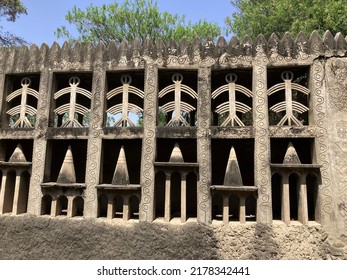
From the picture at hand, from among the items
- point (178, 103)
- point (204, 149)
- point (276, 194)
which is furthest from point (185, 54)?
point (276, 194)

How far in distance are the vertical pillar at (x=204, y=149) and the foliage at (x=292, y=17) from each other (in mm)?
7662

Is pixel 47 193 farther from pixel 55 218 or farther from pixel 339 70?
pixel 339 70

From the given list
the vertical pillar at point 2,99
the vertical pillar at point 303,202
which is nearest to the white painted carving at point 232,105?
the vertical pillar at point 303,202

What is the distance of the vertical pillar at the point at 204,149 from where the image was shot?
5320 mm

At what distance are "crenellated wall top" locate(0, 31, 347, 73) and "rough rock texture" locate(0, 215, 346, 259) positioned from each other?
3.17 metres

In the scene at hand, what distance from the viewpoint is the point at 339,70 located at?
548 centimetres

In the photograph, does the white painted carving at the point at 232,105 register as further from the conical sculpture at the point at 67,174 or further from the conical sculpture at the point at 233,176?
the conical sculpture at the point at 67,174

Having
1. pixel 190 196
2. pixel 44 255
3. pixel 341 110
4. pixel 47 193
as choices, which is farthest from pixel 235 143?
pixel 44 255

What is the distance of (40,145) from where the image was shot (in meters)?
5.96

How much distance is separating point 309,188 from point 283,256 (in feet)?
5.89

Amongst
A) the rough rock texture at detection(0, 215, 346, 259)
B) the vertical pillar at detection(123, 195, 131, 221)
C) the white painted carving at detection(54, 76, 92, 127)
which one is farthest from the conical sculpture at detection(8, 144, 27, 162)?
the vertical pillar at detection(123, 195, 131, 221)

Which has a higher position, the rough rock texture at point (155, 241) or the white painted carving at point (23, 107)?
the white painted carving at point (23, 107)

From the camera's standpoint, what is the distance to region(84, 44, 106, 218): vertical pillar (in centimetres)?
563

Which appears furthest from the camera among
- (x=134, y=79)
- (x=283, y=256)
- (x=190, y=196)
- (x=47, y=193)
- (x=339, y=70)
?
(x=190, y=196)
